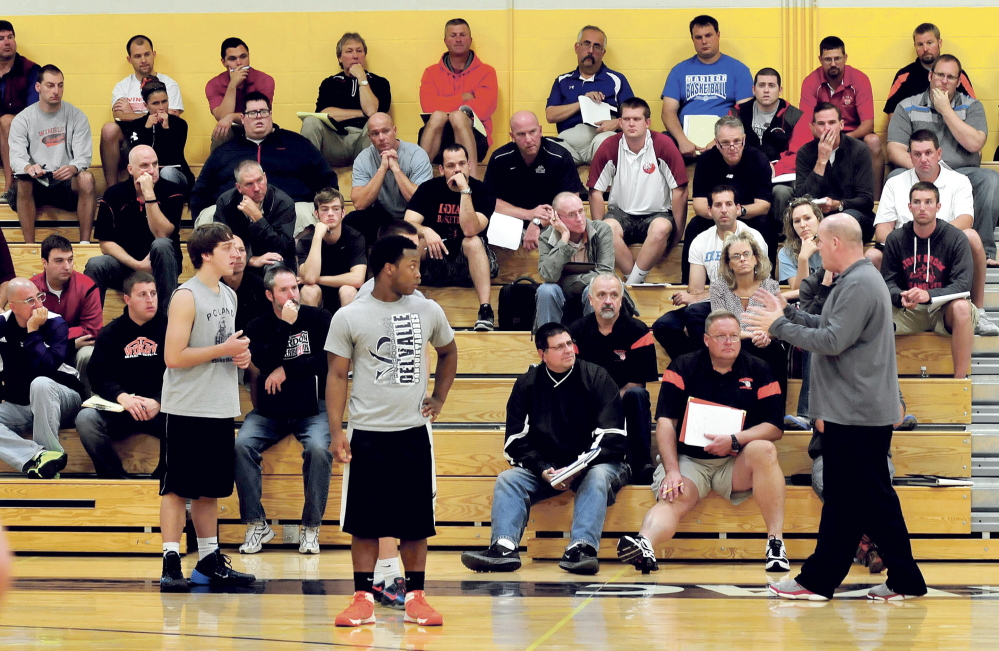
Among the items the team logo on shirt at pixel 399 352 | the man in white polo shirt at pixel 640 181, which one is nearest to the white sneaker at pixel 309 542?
the team logo on shirt at pixel 399 352

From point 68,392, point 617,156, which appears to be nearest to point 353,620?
point 68,392

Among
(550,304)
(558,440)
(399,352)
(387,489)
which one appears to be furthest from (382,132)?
(387,489)

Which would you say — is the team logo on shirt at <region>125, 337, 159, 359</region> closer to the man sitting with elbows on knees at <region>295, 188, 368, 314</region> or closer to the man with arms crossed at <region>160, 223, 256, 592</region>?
the man sitting with elbows on knees at <region>295, 188, 368, 314</region>

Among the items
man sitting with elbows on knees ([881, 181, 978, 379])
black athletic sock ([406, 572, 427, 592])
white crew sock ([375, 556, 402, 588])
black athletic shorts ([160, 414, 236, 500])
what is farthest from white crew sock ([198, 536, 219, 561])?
man sitting with elbows on knees ([881, 181, 978, 379])

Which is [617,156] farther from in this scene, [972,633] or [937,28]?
[972,633]

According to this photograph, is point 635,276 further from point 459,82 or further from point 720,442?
point 459,82

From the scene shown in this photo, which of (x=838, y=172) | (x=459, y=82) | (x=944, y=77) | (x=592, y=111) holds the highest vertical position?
(x=459, y=82)

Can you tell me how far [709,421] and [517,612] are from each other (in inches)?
67.5

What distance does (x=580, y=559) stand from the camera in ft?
17.3

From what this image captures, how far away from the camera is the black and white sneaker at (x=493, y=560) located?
5.34 metres

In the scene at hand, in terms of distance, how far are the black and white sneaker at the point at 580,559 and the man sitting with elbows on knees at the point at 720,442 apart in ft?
0.78

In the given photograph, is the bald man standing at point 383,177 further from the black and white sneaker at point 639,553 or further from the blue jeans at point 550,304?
the black and white sneaker at point 639,553

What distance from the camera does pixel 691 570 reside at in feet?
17.8

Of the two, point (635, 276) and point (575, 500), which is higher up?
point (635, 276)
